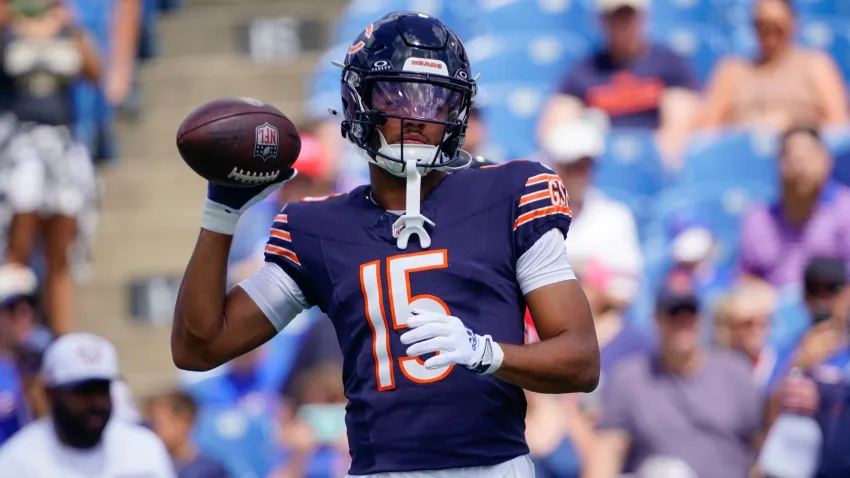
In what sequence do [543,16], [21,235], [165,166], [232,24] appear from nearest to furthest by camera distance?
[21,235] < [543,16] < [165,166] < [232,24]

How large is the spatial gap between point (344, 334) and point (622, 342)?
10.4 ft

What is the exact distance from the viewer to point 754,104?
7.25 meters

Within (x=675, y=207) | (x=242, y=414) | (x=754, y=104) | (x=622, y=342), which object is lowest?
(x=242, y=414)

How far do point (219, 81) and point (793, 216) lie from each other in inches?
164

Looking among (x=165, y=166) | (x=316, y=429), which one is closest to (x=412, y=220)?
(x=316, y=429)

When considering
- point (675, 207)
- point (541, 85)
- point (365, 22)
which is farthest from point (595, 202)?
point (365, 22)

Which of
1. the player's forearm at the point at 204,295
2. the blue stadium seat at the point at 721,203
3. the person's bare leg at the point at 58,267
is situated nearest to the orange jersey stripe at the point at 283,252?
the player's forearm at the point at 204,295

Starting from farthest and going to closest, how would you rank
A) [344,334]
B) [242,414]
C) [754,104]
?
[754,104], [242,414], [344,334]

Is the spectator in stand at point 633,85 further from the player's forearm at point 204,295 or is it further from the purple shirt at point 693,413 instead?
the player's forearm at point 204,295

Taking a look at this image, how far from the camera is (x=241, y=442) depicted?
6.54 m

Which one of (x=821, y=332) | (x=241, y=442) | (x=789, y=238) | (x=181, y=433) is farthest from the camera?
(x=241, y=442)

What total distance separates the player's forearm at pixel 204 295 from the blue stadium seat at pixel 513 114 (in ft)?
15.6

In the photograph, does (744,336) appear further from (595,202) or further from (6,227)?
(6,227)

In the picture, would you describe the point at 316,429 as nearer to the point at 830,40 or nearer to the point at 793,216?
the point at 793,216
